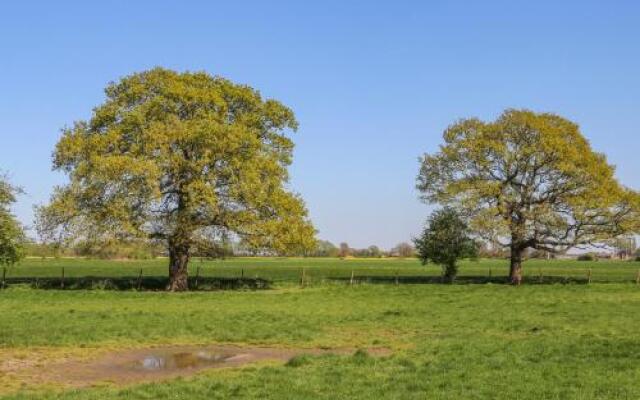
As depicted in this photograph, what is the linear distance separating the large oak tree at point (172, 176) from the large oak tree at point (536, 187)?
600 inches

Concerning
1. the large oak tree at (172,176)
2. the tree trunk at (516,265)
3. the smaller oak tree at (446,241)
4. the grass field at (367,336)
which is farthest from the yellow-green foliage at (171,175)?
the tree trunk at (516,265)

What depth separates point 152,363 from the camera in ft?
60.5

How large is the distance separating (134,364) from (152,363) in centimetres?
48

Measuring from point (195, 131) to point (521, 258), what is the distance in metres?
28.7

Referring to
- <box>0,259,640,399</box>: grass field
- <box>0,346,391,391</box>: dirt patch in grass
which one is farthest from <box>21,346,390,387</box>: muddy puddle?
<box>0,259,640,399</box>: grass field

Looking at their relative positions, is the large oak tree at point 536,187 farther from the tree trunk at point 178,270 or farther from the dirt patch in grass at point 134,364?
the dirt patch in grass at point 134,364

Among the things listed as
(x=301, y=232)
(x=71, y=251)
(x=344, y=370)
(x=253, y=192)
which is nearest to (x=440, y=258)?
(x=301, y=232)

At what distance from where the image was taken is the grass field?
46.5 feet

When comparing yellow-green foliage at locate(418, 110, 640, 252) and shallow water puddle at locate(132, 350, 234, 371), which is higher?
yellow-green foliage at locate(418, 110, 640, 252)

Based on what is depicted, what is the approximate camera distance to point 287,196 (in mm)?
45594

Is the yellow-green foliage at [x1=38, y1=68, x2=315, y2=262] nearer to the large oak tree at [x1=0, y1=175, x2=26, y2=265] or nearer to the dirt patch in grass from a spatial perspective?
the large oak tree at [x1=0, y1=175, x2=26, y2=265]

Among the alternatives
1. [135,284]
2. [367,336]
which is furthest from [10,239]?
[367,336]

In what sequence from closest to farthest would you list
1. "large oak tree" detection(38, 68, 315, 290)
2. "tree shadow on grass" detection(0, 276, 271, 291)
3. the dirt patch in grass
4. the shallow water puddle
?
the dirt patch in grass, the shallow water puddle, "large oak tree" detection(38, 68, 315, 290), "tree shadow on grass" detection(0, 276, 271, 291)

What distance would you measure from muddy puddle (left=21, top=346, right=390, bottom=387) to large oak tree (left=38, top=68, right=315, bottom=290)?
2284 cm
